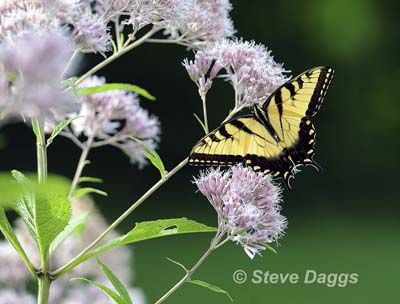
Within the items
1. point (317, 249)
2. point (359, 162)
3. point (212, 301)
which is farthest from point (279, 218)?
point (359, 162)

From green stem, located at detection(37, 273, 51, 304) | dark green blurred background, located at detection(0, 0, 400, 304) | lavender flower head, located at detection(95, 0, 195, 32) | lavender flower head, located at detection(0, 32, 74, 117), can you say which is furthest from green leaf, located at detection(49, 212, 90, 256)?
dark green blurred background, located at detection(0, 0, 400, 304)

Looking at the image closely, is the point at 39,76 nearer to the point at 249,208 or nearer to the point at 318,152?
the point at 249,208

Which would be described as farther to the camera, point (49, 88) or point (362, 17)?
point (362, 17)

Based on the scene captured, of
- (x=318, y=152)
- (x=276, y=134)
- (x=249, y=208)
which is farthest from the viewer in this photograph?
(x=318, y=152)

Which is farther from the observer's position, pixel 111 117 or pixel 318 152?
pixel 318 152

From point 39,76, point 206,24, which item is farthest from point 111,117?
point 39,76

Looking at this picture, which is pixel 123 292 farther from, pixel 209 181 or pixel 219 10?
pixel 219 10

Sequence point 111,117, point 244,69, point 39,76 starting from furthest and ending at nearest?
point 111,117 < point 244,69 < point 39,76

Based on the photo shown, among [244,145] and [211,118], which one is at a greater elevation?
[244,145]
